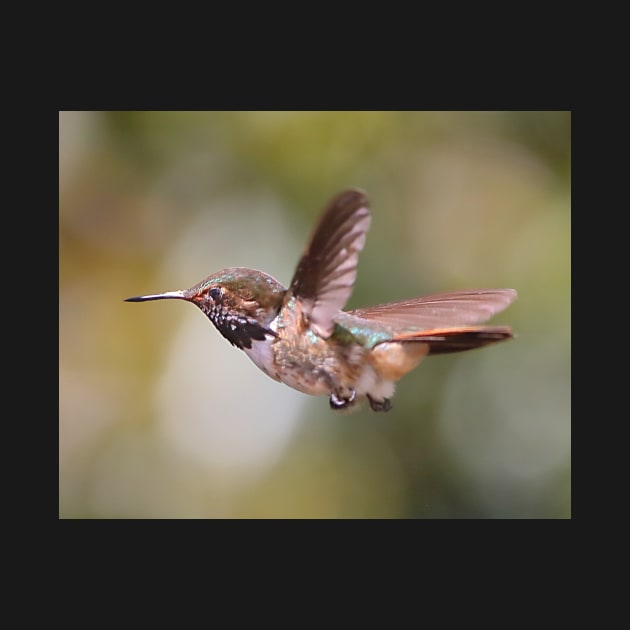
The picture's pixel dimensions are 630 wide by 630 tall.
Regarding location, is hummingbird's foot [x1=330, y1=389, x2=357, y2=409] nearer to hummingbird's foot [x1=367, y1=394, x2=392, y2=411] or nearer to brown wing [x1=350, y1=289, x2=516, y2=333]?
hummingbird's foot [x1=367, y1=394, x2=392, y2=411]

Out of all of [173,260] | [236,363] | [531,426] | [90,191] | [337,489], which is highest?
[90,191]

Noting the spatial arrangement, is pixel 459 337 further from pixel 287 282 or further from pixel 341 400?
pixel 287 282

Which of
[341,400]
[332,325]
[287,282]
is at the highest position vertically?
[287,282]

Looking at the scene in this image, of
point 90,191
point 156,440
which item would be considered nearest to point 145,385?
point 156,440

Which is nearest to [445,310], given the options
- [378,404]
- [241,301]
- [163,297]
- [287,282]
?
[378,404]

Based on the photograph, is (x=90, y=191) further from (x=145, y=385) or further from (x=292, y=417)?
(x=292, y=417)

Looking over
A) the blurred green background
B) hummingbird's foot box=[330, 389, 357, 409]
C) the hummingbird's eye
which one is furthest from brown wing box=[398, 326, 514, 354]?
the blurred green background
